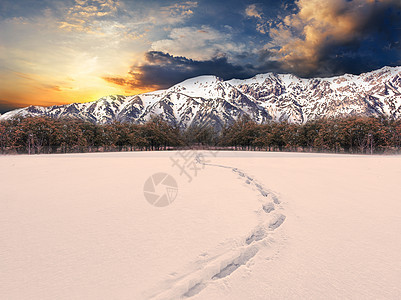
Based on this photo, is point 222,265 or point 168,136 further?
point 168,136

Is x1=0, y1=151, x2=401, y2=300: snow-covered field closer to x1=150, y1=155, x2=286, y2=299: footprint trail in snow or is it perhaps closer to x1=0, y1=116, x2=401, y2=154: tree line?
x1=150, y1=155, x2=286, y2=299: footprint trail in snow

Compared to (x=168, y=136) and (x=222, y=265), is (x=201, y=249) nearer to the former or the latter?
(x=222, y=265)

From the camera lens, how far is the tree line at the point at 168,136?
68.4 meters

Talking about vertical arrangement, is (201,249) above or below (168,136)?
below

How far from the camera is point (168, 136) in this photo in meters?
108

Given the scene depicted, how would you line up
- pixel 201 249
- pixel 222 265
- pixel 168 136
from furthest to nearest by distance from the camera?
pixel 168 136 < pixel 201 249 < pixel 222 265

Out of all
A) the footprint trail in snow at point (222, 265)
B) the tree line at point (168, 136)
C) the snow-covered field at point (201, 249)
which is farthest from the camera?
the tree line at point (168, 136)

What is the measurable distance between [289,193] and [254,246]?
23.7 feet

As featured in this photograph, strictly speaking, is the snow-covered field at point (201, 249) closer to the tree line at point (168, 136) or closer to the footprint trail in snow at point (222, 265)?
the footprint trail in snow at point (222, 265)

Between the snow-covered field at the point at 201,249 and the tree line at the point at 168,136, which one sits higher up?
the tree line at the point at 168,136


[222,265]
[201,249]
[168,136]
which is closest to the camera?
[222,265]

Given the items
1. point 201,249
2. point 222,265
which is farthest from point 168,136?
point 222,265

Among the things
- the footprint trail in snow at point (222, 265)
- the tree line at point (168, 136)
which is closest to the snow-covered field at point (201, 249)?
the footprint trail in snow at point (222, 265)

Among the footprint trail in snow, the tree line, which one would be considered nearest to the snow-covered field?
the footprint trail in snow
